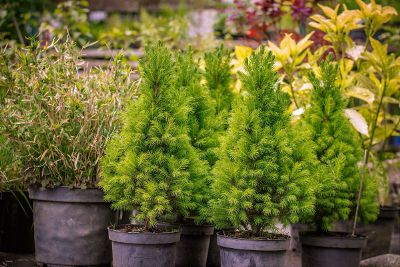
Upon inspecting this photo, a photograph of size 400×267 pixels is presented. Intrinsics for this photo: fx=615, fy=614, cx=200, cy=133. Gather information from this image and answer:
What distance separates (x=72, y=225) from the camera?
3.47m

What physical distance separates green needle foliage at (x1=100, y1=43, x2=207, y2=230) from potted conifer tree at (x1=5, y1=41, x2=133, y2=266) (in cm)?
29

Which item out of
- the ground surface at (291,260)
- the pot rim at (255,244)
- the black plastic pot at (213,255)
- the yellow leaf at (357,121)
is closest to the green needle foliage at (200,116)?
the black plastic pot at (213,255)

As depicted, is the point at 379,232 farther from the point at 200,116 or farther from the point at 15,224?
the point at 15,224

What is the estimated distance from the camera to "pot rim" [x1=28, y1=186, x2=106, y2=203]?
11.3ft

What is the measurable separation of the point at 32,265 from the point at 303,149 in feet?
5.84

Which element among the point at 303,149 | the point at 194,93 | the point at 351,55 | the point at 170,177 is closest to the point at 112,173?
the point at 170,177

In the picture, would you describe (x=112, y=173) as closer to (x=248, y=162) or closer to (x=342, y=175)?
(x=248, y=162)

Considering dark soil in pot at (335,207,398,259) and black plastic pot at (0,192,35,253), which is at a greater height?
black plastic pot at (0,192,35,253)

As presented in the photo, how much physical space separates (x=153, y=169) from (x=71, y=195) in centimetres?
64

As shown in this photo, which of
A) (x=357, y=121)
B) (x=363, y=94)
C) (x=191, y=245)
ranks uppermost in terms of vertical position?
(x=363, y=94)

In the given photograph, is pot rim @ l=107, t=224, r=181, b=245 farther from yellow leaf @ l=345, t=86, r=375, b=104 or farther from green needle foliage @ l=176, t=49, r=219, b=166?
yellow leaf @ l=345, t=86, r=375, b=104

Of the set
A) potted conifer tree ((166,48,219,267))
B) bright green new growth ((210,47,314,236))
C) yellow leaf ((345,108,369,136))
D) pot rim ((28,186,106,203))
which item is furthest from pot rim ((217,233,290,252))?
yellow leaf ((345,108,369,136))

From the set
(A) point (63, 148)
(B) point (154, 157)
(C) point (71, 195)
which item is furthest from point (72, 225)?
(B) point (154, 157)

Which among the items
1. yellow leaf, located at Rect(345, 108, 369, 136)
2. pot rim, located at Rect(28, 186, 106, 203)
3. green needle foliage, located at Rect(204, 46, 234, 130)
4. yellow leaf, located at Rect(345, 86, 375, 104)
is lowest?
pot rim, located at Rect(28, 186, 106, 203)
